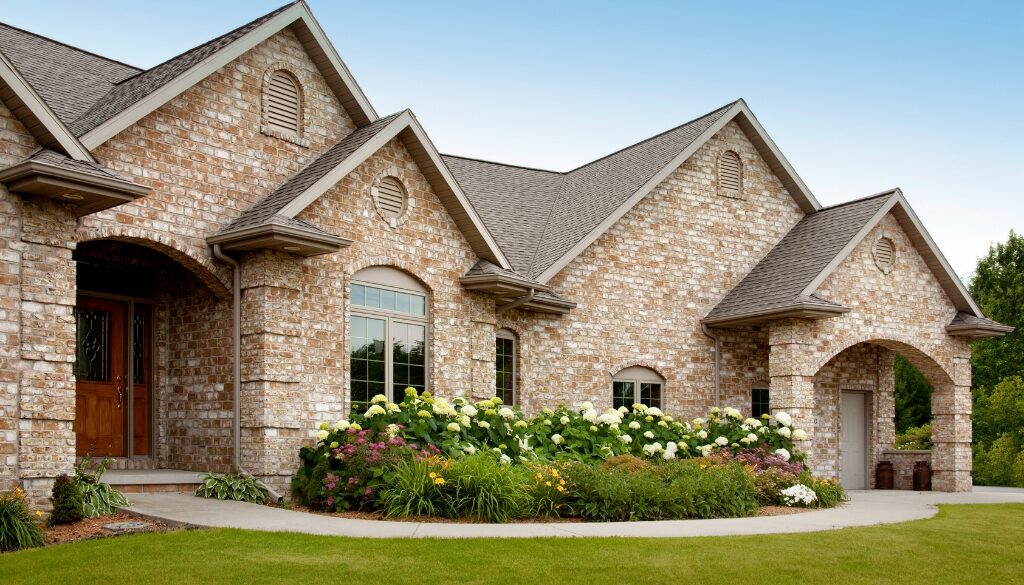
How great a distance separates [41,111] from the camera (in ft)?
39.2

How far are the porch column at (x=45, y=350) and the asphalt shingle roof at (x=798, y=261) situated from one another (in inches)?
508

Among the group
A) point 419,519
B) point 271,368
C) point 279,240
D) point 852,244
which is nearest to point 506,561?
point 419,519

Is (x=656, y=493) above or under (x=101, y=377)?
under

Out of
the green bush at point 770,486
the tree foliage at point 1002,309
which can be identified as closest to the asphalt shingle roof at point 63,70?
the green bush at point 770,486

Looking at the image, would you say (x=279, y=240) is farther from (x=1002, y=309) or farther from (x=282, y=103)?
(x=1002, y=309)

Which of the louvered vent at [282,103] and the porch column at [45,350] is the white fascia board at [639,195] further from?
the porch column at [45,350]

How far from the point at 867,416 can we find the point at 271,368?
14.8 metres

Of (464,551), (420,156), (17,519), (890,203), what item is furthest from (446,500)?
(890,203)

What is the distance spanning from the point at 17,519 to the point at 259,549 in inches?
99.5

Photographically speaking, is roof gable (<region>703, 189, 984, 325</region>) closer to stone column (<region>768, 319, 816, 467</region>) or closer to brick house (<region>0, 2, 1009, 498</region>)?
brick house (<region>0, 2, 1009, 498</region>)

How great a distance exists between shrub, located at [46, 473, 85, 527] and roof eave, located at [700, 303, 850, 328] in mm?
13063

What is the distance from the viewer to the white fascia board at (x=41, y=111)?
11609 mm

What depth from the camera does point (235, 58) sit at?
1536 centimetres

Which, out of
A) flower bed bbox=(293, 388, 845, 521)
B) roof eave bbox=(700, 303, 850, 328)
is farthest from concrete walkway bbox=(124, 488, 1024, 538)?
roof eave bbox=(700, 303, 850, 328)
